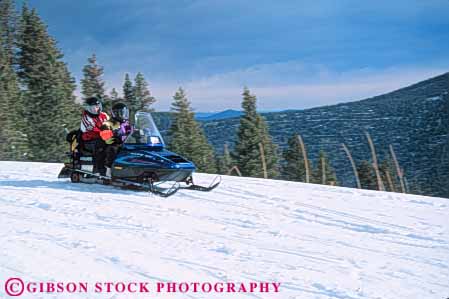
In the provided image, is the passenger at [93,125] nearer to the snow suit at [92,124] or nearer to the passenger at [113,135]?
the snow suit at [92,124]

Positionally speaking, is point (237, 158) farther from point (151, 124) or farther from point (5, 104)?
point (151, 124)

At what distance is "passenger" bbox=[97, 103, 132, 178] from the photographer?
736 centimetres

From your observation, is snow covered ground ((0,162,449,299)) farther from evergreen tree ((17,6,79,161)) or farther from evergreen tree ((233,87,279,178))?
evergreen tree ((233,87,279,178))

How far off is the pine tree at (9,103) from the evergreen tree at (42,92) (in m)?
0.81

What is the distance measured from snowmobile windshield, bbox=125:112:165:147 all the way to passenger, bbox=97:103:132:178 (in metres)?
0.12

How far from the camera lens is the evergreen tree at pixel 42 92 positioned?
28.1 meters

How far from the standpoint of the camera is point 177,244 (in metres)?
4.50

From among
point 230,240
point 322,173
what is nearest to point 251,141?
point 322,173

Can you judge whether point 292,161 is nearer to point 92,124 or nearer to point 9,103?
point 9,103

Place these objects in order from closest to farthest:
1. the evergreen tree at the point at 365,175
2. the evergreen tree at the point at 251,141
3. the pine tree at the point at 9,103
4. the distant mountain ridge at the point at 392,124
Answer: the evergreen tree at the point at 365,175 → the pine tree at the point at 9,103 → the evergreen tree at the point at 251,141 → the distant mountain ridge at the point at 392,124

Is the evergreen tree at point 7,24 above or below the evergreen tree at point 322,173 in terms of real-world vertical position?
above

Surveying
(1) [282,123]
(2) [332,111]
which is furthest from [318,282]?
(2) [332,111]

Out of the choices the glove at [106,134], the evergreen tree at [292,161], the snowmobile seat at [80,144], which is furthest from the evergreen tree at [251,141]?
the glove at [106,134]

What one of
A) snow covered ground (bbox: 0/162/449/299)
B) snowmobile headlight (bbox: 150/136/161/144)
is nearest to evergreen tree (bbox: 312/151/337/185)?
snow covered ground (bbox: 0/162/449/299)
